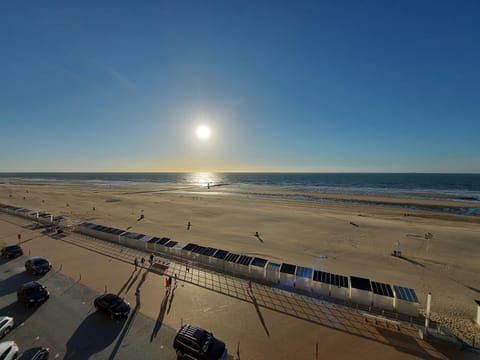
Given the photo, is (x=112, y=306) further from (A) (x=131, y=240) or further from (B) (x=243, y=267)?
(A) (x=131, y=240)

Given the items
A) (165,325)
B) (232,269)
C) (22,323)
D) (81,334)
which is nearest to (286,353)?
(165,325)

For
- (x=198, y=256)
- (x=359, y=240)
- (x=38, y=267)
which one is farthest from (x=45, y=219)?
(x=359, y=240)

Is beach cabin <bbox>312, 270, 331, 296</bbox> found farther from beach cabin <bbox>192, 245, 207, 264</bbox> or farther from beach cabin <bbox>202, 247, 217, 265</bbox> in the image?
beach cabin <bbox>192, 245, 207, 264</bbox>

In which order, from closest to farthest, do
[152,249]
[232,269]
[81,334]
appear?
[81,334] → [232,269] → [152,249]

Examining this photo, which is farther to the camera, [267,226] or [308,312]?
[267,226]

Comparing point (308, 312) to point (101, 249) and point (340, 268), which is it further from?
point (101, 249)

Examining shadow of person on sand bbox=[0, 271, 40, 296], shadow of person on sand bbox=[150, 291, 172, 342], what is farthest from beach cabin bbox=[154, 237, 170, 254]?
shadow of person on sand bbox=[0, 271, 40, 296]

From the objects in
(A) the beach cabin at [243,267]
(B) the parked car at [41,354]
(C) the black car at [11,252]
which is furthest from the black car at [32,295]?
→ (A) the beach cabin at [243,267]

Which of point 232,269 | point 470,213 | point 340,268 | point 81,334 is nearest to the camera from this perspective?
point 81,334
